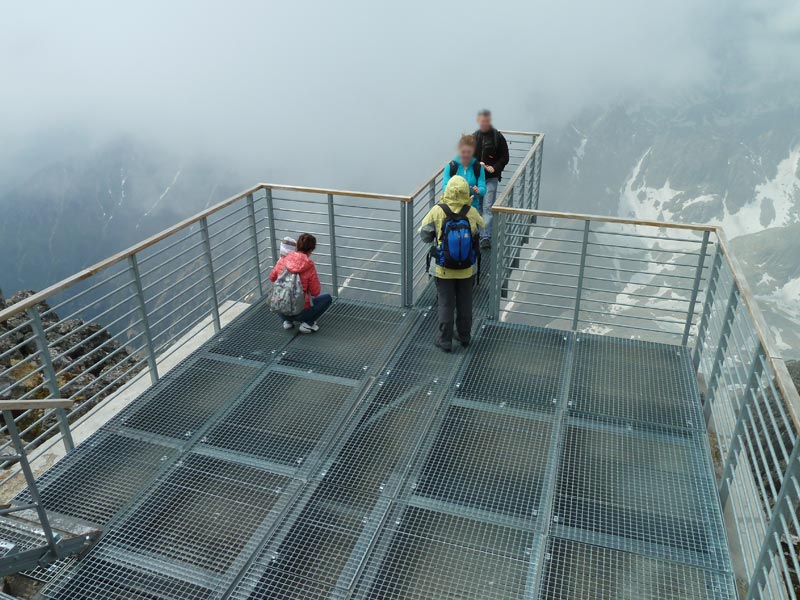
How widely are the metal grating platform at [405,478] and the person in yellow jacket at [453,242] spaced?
0.54 meters

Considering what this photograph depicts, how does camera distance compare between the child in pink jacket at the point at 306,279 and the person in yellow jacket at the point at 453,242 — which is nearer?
the person in yellow jacket at the point at 453,242

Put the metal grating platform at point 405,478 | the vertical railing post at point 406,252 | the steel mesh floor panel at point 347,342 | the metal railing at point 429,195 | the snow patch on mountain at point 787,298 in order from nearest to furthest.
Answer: the metal grating platform at point 405,478
the steel mesh floor panel at point 347,342
the vertical railing post at point 406,252
the metal railing at point 429,195
the snow patch on mountain at point 787,298

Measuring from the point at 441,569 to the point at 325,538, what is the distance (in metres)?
0.78

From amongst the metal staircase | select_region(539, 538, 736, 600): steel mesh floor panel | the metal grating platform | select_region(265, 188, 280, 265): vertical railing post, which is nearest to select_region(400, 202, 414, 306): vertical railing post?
the metal grating platform

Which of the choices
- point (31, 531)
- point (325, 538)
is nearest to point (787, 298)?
point (325, 538)

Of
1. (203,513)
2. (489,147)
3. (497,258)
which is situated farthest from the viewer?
(489,147)

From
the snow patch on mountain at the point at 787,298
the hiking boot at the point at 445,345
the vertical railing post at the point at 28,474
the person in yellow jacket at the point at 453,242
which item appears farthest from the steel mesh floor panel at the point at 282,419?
the snow patch on mountain at the point at 787,298

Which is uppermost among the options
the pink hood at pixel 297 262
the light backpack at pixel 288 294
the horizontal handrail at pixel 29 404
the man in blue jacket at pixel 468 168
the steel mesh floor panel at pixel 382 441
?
the man in blue jacket at pixel 468 168

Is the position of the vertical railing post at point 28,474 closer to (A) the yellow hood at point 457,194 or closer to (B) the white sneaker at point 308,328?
(B) the white sneaker at point 308,328

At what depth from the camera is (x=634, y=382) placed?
5559 millimetres

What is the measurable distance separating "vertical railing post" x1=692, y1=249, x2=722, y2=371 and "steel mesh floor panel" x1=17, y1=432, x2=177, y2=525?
4835 millimetres

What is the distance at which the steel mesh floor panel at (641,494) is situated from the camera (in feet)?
12.6

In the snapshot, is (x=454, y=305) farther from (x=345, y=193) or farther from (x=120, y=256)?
(x=120, y=256)

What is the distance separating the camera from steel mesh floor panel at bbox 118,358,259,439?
5.06 meters
